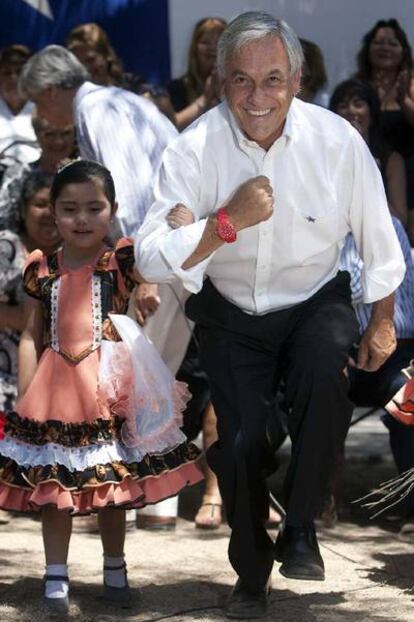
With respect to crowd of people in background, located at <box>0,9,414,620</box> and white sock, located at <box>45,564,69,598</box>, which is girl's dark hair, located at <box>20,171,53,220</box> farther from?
white sock, located at <box>45,564,69,598</box>

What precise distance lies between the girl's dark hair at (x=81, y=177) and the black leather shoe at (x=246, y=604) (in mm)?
1527

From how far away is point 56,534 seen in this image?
521 centimetres

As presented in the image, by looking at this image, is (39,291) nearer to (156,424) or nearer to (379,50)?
(156,424)

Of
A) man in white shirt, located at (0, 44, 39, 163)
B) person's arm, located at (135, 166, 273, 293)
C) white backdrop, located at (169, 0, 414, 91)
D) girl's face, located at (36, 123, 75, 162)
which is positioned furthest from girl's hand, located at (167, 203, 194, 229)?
white backdrop, located at (169, 0, 414, 91)

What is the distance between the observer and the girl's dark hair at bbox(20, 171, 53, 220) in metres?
6.63

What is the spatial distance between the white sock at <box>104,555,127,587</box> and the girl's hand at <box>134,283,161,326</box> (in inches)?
40.5

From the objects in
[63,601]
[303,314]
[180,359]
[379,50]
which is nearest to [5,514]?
[180,359]

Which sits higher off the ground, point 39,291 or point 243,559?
point 39,291

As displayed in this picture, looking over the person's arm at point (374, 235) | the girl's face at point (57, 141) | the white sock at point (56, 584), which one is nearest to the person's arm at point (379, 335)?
the person's arm at point (374, 235)

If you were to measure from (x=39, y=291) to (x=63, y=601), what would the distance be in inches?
44.1

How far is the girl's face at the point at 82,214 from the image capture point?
5418 millimetres

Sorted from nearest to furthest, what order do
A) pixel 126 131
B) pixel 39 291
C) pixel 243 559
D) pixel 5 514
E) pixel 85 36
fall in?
pixel 243 559 → pixel 39 291 → pixel 126 131 → pixel 5 514 → pixel 85 36

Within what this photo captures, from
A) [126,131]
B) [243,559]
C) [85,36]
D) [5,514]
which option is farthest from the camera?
[85,36]

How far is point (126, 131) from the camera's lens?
21.1 ft
